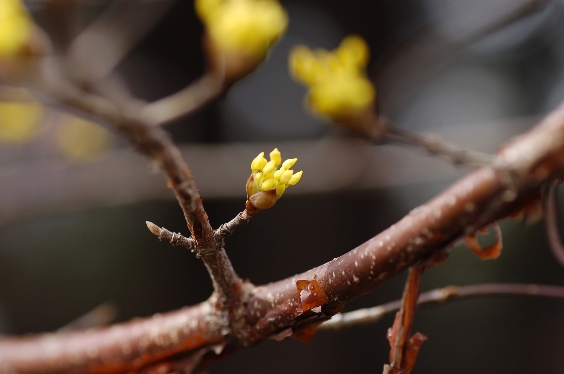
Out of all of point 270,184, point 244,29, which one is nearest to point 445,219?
point 270,184

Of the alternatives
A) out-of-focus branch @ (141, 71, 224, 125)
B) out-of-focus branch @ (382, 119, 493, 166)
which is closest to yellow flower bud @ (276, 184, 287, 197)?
out-of-focus branch @ (382, 119, 493, 166)

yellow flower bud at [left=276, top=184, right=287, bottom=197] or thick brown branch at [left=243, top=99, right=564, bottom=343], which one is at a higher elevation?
yellow flower bud at [left=276, top=184, right=287, bottom=197]

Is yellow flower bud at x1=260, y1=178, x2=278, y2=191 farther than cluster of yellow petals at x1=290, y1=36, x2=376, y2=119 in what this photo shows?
No

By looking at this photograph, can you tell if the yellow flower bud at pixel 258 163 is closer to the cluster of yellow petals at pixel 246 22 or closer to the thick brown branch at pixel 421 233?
the thick brown branch at pixel 421 233

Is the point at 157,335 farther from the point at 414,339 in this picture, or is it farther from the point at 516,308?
the point at 516,308

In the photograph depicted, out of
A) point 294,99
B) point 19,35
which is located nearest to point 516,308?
point 294,99

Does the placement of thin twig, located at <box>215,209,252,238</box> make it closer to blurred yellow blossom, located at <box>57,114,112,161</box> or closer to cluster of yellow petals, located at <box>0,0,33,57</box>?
cluster of yellow petals, located at <box>0,0,33,57</box>

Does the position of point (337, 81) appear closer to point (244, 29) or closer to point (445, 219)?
point (244, 29)
